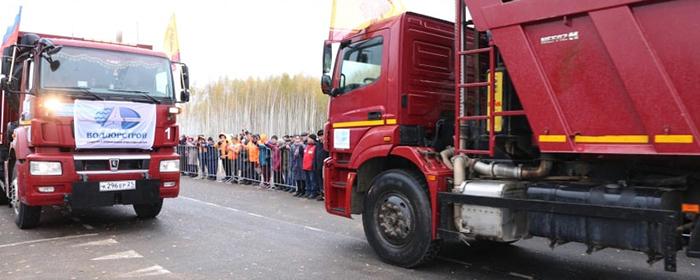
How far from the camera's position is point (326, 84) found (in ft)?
22.0

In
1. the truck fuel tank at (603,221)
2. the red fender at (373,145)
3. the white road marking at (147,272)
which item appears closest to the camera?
the truck fuel tank at (603,221)

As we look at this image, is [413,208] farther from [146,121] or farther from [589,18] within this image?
[146,121]

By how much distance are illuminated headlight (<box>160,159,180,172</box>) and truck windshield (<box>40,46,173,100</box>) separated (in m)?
0.98

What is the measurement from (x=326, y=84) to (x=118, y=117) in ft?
10.3

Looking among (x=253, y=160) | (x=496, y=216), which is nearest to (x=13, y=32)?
(x=253, y=160)

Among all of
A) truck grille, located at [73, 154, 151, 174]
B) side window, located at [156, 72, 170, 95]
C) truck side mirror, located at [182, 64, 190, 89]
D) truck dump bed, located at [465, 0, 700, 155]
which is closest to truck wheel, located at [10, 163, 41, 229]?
truck grille, located at [73, 154, 151, 174]

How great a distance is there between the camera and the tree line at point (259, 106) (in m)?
40.8

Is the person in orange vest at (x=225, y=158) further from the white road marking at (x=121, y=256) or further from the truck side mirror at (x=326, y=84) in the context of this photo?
the truck side mirror at (x=326, y=84)

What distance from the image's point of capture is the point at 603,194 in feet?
14.1

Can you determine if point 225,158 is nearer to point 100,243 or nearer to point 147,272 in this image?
point 100,243

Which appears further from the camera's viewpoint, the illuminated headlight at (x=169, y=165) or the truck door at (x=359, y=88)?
the illuminated headlight at (x=169, y=165)

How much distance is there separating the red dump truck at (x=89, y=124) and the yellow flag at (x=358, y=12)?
3.16m

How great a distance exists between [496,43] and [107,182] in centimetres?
556

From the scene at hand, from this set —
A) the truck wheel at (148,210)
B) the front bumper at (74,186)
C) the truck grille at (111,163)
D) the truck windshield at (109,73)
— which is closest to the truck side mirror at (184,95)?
the truck windshield at (109,73)
